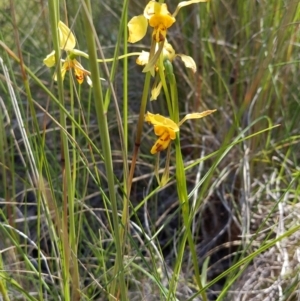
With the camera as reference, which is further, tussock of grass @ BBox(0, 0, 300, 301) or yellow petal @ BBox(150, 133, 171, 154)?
tussock of grass @ BBox(0, 0, 300, 301)

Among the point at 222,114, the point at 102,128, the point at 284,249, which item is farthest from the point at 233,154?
the point at 102,128

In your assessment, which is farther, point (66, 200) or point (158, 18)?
point (66, 200)

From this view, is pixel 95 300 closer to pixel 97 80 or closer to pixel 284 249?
pixel 284 249

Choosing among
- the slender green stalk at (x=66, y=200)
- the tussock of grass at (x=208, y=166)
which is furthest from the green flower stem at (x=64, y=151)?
the tussock of grass at (x=208, y=166)

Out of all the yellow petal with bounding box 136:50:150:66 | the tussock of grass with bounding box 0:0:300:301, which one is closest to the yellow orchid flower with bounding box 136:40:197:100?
the yellow petal with bounding box 136:50:150:66

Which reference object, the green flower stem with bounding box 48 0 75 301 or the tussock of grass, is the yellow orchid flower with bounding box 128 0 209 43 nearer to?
the green flower stem with bounding box 48 0 75 301

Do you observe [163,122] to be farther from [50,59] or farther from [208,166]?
[208,166]

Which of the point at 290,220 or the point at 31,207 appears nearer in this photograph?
the point at 290,220

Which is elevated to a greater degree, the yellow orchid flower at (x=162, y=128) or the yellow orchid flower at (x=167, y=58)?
the yellow orchid flower at (x=167, y=58)

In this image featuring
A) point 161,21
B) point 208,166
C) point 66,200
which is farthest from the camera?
point 208,166

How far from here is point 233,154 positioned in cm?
110

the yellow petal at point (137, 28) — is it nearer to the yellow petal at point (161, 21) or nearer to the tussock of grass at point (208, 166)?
the yellow petal at point (161, 21)

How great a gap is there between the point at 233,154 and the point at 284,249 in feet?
0.99

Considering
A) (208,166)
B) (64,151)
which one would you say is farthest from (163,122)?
(208,166)
